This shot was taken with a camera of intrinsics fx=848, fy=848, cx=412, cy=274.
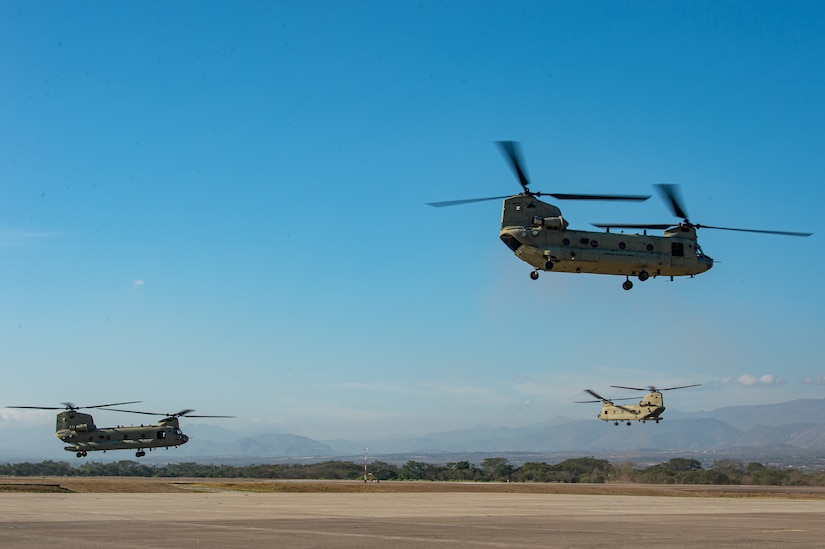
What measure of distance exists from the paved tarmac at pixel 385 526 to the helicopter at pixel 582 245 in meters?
13.0

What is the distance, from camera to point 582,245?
44.9 m

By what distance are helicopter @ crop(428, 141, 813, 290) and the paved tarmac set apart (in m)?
13.0

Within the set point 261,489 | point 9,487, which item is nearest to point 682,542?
point 261,489

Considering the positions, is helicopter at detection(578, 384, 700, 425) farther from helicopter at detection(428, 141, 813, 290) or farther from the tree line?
helicopter at detection(428, 141, 813, 290)

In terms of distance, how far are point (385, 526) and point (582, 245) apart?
22886 mm

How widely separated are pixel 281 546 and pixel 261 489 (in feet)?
139

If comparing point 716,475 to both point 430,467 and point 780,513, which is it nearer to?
point 430,467

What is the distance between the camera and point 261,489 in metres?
60.9

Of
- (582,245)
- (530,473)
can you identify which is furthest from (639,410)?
(582,245)

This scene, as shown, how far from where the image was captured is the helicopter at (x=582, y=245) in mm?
44344

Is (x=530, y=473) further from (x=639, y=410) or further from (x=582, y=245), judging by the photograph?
(x=582, y=245)

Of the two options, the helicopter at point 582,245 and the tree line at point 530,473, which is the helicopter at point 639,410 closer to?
the tree line at point 530,473

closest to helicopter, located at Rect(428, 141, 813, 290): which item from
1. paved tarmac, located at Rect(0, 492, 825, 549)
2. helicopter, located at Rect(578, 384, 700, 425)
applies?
paved tarmac, located at Rect(0, 492, 825, 549)

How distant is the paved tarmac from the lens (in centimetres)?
2114
